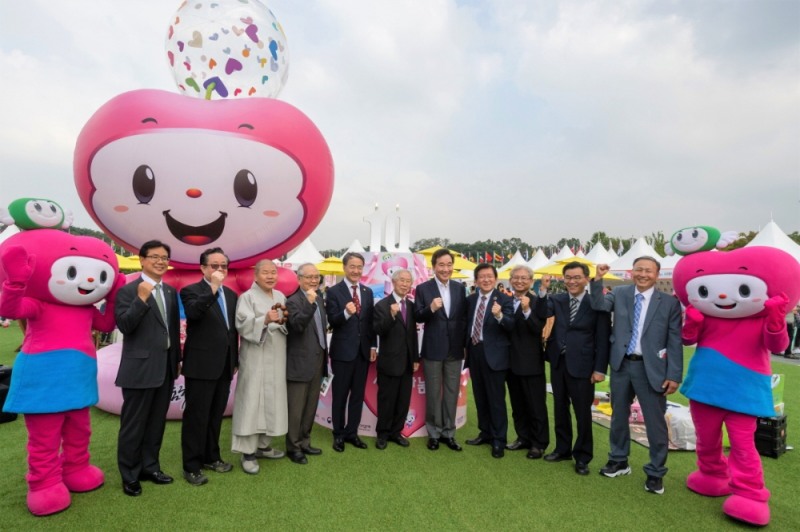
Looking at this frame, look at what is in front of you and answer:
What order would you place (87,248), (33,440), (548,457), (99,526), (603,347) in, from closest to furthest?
1. (99,526)
2. (33,440)
3. (87,248)
4. (603,347)
5. (548,457)

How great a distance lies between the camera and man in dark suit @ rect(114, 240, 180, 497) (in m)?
3.34

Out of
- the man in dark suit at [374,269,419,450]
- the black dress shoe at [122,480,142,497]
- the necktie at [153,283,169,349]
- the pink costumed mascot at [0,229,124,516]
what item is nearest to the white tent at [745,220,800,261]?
the man in dark suit at [374,269,419,450]

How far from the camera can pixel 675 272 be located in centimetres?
405

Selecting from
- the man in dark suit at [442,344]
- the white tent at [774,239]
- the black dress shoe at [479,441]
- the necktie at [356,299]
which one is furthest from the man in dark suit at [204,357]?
the white tent at [774,239]

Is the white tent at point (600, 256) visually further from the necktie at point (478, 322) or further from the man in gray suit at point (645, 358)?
the man in gray suit at point (645, 358)

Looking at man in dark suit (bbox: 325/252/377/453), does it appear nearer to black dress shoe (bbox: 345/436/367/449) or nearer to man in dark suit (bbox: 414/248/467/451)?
black dress shoe (bbox: 345/436/367/449)

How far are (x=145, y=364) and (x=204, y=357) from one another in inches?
16.6

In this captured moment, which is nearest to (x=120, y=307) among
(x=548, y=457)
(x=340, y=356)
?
(x=340, y=356)

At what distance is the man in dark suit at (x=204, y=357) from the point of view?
11.8 feet

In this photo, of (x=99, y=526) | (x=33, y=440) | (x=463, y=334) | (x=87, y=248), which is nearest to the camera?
(x=99, y=526)

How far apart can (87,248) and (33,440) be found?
54.1 inches

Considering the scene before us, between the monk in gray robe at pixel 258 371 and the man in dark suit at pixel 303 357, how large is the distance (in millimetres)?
121

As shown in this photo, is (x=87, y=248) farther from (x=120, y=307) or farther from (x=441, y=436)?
(x=441, y=436)

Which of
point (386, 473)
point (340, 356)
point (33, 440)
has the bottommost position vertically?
point (386, 473)
